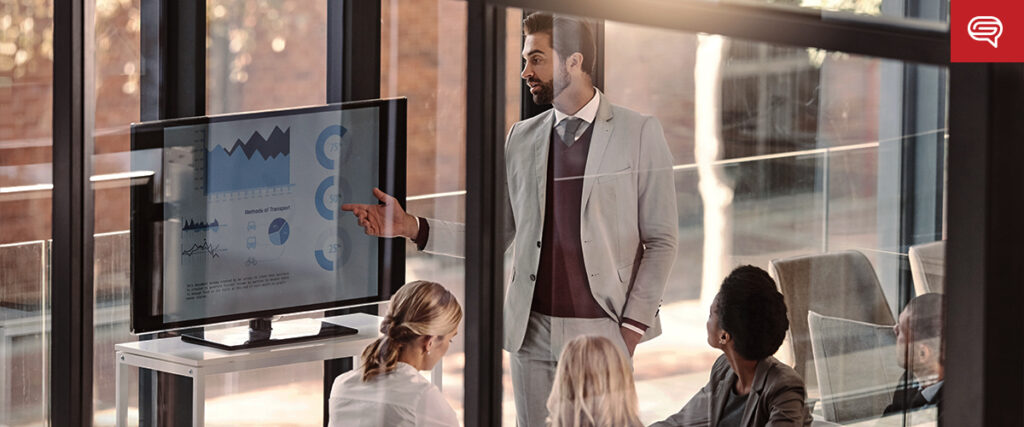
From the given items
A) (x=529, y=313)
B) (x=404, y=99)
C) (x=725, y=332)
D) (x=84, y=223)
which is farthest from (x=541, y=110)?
(x=84, y=223)

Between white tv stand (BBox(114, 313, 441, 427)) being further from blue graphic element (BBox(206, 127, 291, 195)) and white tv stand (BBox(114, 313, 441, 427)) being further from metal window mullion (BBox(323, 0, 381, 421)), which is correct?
blue graphic element (BBox(206, 127, 291, 195))

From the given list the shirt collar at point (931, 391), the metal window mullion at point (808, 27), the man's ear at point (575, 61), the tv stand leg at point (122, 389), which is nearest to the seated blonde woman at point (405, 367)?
the man's ear at point (575, 61)

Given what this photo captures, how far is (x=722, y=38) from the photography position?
150cm

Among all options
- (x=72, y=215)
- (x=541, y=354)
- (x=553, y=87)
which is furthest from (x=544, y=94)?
(x=72, y=215)

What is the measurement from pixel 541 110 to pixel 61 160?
122 cm

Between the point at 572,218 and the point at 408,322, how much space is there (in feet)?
1.90

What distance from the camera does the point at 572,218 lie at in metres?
1.82

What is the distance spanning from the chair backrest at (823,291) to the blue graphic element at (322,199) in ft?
3.96

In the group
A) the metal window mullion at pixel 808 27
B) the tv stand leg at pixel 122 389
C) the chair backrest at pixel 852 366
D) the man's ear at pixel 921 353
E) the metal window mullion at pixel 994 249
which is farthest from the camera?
the tv stand leg at pixel 122 389

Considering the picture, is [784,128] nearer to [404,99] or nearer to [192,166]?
[404,99]

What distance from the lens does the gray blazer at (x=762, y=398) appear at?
156 centimetres

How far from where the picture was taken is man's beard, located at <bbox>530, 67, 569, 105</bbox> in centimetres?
182

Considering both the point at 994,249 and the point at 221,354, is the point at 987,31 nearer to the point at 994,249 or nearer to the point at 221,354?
the point at 994,249

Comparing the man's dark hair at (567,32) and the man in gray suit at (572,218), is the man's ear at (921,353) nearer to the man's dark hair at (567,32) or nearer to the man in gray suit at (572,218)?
the man in gray suit at (572,218)
